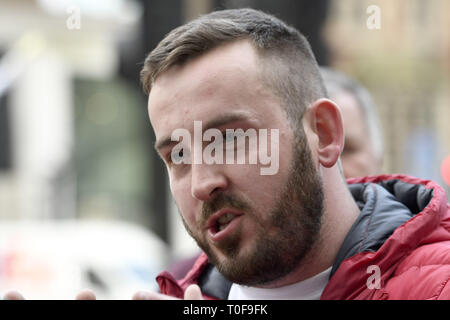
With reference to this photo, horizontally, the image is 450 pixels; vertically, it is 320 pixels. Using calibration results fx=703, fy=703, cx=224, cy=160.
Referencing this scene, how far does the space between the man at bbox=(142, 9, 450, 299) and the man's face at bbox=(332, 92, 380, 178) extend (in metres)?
1.17

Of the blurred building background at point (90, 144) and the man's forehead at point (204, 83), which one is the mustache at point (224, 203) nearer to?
the man's forehead at point (204, 83)

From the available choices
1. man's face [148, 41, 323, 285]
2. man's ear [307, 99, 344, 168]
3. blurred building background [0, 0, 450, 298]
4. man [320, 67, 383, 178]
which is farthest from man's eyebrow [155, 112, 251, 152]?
blurred building background [0, 0, 450, 298]

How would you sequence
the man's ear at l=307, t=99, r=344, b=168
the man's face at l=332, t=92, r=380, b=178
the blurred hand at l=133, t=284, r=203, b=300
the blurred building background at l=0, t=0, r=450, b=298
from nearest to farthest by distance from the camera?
the blurred hand at l=133, t=284, r=203, b=300 < the man's ear at l=307, t=99, r=344, b=168 < the man's face at l=332, t=92, r=380, b=178 < the blurred building background at l=0, t=0, r=450, b=298

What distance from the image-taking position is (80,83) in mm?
18297

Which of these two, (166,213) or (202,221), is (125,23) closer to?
(166,213)

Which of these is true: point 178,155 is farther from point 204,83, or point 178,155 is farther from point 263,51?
point 263,51

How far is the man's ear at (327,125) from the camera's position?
2281 mm

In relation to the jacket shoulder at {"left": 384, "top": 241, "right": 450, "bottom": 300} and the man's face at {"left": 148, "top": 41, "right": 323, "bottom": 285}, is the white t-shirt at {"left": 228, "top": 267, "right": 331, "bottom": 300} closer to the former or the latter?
the man's face at {"left": 148, "top": 41, "right": 323, "bottom": 285}

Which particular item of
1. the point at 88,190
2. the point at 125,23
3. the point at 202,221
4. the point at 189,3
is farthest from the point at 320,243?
the point at 88,190

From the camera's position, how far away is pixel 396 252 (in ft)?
6.59

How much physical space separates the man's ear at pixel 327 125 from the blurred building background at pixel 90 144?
6291 mm

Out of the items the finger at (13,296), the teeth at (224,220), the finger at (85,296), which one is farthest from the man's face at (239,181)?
the finger at (13,296)

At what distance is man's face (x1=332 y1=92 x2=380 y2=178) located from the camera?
3.60m
